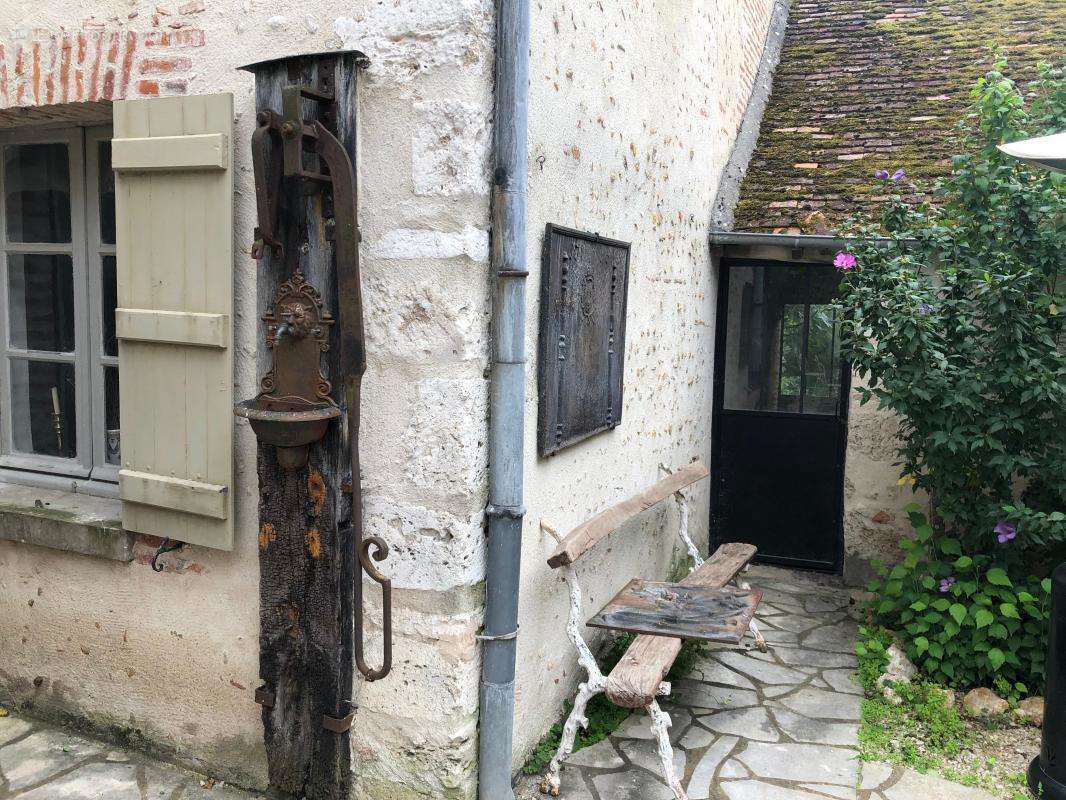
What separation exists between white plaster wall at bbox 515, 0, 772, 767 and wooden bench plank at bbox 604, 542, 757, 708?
0.36 meters

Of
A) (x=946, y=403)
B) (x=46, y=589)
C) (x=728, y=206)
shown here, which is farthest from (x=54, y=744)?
(x=728, y=206)

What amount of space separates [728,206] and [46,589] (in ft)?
15.7

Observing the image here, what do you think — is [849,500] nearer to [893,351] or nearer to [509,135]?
[893,351]

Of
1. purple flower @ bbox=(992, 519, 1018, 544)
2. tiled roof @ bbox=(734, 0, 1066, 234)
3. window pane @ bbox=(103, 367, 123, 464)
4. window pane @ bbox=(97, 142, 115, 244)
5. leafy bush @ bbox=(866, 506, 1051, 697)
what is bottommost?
leafy bush @ bbox=(866, 506, 1051, 697)

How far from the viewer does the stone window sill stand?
3463mm

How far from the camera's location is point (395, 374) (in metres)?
3.02

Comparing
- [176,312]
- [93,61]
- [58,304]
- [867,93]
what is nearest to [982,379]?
[867,93]

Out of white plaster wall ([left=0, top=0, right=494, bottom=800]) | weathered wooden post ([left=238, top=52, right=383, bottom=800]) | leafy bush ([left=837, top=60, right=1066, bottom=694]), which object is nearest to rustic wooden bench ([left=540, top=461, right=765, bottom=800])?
white plaster wall ([left=0, top=0, right=494, bottom=800])

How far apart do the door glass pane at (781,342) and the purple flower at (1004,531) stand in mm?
1959

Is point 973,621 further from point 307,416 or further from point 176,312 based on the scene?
point 176,312

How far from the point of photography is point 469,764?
3127 mm

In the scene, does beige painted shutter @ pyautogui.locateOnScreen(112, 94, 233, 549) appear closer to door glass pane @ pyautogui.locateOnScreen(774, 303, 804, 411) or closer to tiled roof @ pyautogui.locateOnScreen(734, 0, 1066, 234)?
tiled roof @ pyautogui.locateOnScreen(734, 0, 1066, 234)

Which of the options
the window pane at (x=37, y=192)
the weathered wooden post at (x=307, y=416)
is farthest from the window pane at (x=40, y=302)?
the weathered wooden post at (x=307, y=416)

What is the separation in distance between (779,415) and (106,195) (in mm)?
4603
